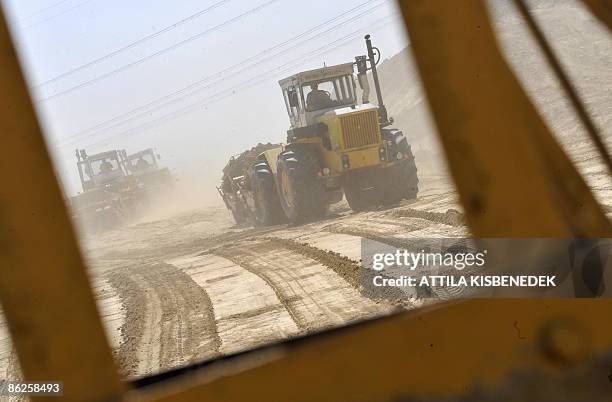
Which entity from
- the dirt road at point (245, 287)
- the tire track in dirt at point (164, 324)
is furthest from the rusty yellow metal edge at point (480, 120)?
the tire track in dirt at point (164, 324)

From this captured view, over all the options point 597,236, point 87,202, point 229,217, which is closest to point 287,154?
point 229,217

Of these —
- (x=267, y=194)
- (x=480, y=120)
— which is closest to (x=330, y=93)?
(x=267, y=194)

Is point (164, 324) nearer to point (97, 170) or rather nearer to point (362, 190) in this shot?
point (362, 190)

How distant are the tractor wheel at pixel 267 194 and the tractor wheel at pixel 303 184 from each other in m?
0.81

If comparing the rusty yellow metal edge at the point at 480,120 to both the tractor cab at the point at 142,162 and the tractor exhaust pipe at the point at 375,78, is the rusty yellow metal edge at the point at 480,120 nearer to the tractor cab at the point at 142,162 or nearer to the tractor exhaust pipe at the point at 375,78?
the tractor exhaust pipe at the point at 375,78

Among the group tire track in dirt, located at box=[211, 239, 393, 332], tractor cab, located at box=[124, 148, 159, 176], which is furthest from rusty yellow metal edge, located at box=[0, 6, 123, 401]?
tractor cab, located at box=[124, 148, 159, 176]

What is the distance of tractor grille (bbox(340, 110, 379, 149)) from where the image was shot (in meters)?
15.0

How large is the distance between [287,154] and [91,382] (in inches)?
542

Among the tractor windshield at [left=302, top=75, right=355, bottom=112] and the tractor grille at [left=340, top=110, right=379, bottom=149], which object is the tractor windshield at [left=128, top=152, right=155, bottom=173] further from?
the tractor grille at [left=340, top=110, right=379, bottom=149]

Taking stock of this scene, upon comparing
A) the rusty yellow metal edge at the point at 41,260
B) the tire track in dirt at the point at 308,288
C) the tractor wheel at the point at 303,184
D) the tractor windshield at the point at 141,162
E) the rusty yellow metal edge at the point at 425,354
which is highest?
the tractor windshield at the point at 141,162

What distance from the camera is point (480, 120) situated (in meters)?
1.22

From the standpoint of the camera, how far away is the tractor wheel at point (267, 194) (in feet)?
52.9

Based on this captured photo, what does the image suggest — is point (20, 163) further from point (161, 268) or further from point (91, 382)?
point (161, 268)

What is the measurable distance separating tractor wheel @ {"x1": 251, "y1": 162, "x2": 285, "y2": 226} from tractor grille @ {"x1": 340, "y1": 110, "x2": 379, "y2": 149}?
2154 millimetres
